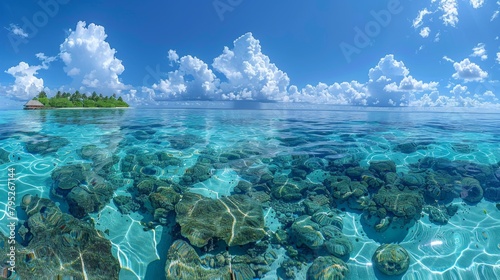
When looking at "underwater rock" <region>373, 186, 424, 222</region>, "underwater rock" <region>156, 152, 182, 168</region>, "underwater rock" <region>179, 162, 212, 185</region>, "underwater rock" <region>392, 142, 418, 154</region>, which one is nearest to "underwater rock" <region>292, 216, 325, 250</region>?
"underwater rock" <region>373, 186, 424, 222</region>

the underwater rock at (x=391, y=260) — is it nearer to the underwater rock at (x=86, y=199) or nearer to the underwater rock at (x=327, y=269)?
the underwater rock at (x=327, y=269)

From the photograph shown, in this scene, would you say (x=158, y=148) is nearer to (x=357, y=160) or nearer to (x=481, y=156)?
(x=357, y=160)

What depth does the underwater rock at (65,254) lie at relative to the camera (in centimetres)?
441

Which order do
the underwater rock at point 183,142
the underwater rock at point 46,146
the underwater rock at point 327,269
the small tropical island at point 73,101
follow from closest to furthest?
the underwater rock at point 327,269 < the underwater rock at point 46,146 < the underwater rock at point 183,142 < the small tropical island at point 73,101

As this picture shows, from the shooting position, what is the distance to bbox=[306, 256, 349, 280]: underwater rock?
459cm

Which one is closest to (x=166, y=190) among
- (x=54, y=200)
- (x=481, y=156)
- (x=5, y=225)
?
(x=54, y=200)

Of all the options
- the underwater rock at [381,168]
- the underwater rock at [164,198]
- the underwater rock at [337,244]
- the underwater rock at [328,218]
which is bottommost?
the underwater rock at [337,244]

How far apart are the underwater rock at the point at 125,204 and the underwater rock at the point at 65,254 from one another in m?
1.05

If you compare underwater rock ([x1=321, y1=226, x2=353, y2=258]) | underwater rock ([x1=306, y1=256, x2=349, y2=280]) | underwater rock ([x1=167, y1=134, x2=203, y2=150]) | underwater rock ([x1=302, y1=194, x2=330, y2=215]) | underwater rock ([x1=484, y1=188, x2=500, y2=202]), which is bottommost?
underwater rock ([x1=306, y1=256, x2=349, y2=280])

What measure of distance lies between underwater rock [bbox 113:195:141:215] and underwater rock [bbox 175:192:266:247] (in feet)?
4.75

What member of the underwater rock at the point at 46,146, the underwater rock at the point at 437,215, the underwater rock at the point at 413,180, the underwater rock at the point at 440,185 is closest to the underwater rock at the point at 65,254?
the underwater rock at the point at 46,146

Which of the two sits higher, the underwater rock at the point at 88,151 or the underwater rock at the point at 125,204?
the underwater rock at the point at 88,151

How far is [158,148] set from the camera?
11422 mm

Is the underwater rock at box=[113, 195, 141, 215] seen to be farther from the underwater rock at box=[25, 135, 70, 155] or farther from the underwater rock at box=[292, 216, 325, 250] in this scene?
the underwater rock at box=[25, 135, 70, 155]
